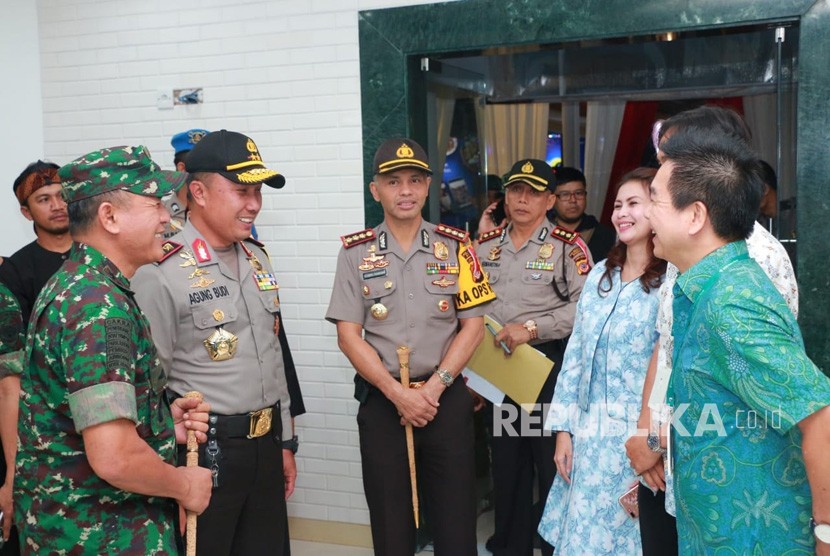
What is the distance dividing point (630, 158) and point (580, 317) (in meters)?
2.90

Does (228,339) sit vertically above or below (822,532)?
above

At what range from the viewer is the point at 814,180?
3.19 m

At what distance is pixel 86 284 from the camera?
1.81m

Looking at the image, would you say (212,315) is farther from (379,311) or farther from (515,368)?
(515,368)

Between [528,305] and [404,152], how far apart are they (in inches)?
40.9

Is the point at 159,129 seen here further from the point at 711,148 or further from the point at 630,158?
the point at 711,148

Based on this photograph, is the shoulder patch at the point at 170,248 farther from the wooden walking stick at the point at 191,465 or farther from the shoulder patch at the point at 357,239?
the shoulder patch at the point at 357,239

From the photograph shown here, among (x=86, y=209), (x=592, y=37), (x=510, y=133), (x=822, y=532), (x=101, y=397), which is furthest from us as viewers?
(x=510, y=133)

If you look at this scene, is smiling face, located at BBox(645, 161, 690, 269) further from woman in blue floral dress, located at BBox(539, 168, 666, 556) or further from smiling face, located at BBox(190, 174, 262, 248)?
smiling face, located at BBox(190, 174, 262, 248)

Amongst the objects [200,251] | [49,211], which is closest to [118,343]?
[200,251]

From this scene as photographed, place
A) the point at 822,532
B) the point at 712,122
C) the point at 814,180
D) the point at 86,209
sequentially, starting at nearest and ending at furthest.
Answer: the point at 822,532 < the point at 86,209 < the point at 712,122 < the point at 814,180

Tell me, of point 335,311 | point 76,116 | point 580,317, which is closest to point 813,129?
point 580,317

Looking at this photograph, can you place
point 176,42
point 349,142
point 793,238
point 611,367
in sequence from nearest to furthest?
point 611,367 → point 793,238 → point 349,142 → point 176,42

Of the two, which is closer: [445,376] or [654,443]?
[654,443]
